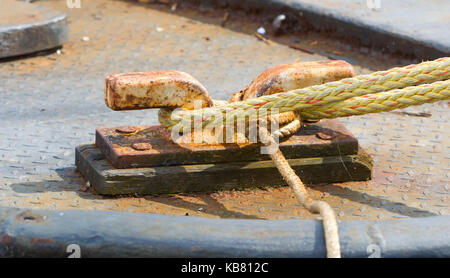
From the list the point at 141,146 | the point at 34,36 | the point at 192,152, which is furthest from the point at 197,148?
the point at 34,36

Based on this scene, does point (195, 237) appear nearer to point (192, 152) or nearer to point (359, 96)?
point (192, 152)

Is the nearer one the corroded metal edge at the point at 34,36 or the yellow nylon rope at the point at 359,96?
the yellow nylon rope at the point at 359,96

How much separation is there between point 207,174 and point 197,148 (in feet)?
0.19

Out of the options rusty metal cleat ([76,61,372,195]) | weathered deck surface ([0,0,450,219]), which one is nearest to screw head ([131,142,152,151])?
rusty metal cleat ([76,61,372,195])

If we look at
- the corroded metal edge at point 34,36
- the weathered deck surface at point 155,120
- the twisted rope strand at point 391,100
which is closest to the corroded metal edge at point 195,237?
the weathered deck surface at point 155,120

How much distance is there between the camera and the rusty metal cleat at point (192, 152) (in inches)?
65.4

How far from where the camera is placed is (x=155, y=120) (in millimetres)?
2215

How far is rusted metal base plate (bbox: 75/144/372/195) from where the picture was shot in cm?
166

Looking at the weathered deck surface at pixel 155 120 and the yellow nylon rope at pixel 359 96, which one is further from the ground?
the yellow nylon rope at pixel 359 96

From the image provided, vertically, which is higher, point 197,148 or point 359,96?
point 359,96

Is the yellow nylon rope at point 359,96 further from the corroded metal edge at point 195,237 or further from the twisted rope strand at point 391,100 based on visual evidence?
the corroded metal edge at point 195,237

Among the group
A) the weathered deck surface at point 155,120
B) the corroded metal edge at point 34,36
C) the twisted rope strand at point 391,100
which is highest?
the twisted rope strand at point 391,100

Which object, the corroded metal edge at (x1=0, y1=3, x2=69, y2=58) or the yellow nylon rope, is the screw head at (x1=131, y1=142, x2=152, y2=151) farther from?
the corroded metal edge at (x1=0, y1=3, x2=69, y2=58)

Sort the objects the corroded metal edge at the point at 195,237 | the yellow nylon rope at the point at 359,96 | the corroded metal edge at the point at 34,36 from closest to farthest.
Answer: the corroded metal edge at the point at 195,237 → the yellow nylon rope at the point at 359,96 → the corroded metal edge at the point at 34,36
